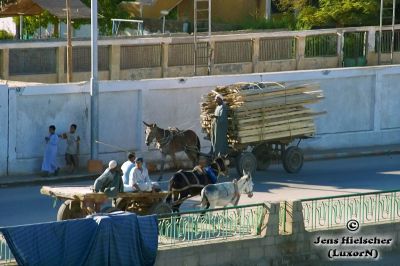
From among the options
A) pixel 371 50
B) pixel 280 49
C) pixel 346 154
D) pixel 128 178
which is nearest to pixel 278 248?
pixel 128 178

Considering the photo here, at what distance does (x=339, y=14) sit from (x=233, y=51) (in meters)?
6.65

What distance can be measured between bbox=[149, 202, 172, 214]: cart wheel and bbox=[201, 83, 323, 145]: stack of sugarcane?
261 inches

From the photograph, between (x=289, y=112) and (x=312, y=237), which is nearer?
(x=312, y=237)

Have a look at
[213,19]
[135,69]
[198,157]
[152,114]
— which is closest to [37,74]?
[135,69]

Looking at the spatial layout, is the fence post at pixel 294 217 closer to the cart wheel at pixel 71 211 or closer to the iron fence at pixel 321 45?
the cart wheel at pixel 71 211

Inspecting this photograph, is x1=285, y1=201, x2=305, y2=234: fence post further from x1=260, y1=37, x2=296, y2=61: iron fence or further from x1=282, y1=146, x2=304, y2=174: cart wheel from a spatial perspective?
x1=260, y1=37, x2=296, y2=61: iron fence

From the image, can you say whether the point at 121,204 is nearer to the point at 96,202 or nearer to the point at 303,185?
the point at 96,202

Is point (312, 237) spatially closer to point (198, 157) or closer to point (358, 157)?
point (198, 157)

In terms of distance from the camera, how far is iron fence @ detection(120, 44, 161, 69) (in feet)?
132

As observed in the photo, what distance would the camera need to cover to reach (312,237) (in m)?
23.8

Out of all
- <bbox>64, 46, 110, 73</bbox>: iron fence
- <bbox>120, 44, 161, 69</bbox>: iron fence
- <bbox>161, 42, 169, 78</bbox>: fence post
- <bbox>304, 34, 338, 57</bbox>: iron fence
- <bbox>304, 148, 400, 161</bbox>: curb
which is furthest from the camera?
<bbox>304, 34, 338, 57</bbox>: iron fence

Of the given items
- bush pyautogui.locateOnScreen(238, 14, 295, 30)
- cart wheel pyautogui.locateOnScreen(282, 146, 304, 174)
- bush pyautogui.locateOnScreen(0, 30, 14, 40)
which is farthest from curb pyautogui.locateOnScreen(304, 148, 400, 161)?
bush pyautogui.locateOnScreen(0, 30, 14, 40)

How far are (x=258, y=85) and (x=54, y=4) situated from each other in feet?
53.6

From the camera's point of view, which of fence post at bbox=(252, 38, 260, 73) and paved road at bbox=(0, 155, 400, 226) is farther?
fence post at bbox=(252, 38, 260, 73)
